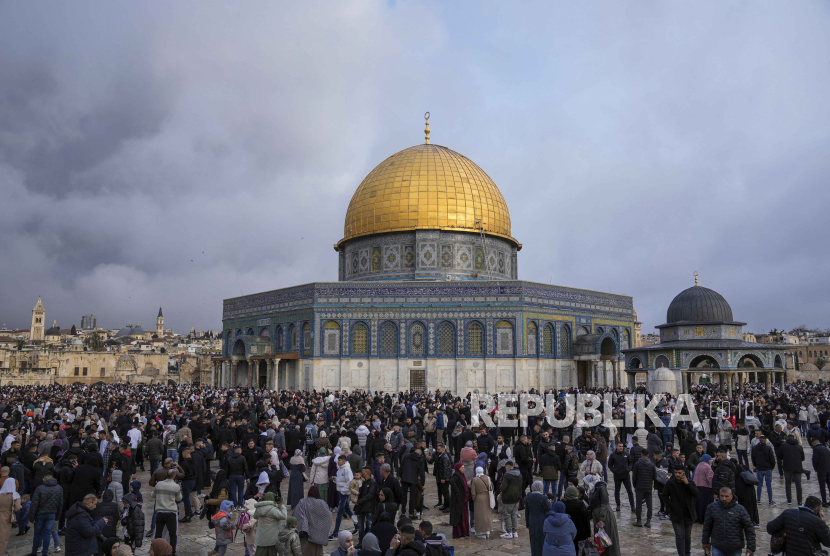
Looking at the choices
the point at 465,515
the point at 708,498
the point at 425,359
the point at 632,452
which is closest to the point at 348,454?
the point at 465,515

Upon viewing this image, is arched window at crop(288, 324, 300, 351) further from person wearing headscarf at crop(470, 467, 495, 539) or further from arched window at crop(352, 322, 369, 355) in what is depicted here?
person wearing headscarf at crop(470, 467, 495, 539)

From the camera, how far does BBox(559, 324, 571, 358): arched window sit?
38.5 metres

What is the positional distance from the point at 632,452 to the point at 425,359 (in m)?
25.3

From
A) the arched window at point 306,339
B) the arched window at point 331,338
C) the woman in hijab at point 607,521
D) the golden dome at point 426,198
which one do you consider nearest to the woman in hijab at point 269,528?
the woman in hijab at point 607,521

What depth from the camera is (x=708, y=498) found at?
10.2 metres

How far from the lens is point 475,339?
1449 inches

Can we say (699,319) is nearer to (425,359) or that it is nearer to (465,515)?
(425,359)

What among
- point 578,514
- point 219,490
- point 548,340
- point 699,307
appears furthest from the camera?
point 699,307

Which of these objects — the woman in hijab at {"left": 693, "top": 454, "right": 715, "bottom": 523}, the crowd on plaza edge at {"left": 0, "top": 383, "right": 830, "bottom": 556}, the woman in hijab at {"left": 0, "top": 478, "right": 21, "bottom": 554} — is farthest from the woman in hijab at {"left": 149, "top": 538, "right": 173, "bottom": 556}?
the woman in hijab at {"left": 693, "top": 454, "right": 715, "bottom": 523}

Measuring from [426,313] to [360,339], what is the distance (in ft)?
13.5

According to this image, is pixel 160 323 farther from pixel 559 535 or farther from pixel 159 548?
pixel 559 535

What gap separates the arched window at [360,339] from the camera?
3672 cm

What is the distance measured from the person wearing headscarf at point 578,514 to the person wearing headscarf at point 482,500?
6.99 ft

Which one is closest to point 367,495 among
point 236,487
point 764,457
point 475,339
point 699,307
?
point 236,487
